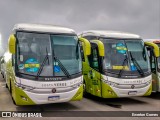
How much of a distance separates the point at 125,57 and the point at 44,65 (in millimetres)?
3775

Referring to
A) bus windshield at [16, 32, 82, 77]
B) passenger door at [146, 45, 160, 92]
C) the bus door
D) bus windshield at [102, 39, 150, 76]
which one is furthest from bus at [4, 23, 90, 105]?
passenger door at [146, 45, 160, 92]

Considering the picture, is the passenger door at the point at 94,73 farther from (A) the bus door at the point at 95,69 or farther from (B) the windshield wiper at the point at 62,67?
(B) the windshield wiper at the point at 62,67

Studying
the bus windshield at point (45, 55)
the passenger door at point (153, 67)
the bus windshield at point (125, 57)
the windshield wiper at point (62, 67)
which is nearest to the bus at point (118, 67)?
the bus windshield at point (125, 57)

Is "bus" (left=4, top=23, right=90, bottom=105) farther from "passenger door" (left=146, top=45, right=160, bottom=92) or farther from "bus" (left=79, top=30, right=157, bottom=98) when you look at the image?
"passenger door" (left=146, top=45, right=160, bottom=92)

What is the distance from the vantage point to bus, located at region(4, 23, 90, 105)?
8602 millimetres

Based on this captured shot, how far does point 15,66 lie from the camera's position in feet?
28.7

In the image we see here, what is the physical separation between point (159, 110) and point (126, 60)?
8.06 ft

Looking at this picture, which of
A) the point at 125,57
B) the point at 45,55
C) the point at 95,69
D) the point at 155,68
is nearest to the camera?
the point at 45,55

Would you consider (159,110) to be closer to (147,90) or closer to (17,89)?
(147,90)

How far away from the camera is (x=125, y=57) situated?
35.9 feet

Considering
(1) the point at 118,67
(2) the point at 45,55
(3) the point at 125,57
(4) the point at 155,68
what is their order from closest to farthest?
(2) the point at 45,55, (1) the point at 118,67, (3) the point at 125,57, (4) the point at 155,68

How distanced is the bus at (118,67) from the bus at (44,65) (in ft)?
4.48

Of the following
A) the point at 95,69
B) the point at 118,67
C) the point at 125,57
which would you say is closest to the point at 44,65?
the point at 95,69

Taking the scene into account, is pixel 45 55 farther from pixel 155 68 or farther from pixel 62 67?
pixel 155 68
